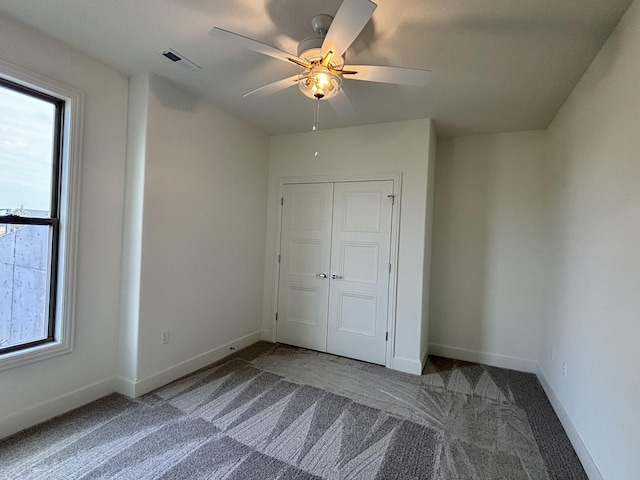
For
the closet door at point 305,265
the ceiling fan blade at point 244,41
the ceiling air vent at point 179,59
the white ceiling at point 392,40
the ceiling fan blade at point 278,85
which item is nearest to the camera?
the ceiling fan blade at point 244,41

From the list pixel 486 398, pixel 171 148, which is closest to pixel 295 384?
pixel 486 398

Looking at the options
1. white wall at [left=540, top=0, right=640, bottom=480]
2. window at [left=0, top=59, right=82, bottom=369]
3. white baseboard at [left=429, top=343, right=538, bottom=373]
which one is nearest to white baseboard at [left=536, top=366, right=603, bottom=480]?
white wall at [left=540, top=0, right=640, bottom=480]

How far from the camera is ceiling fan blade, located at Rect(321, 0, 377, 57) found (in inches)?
51.7

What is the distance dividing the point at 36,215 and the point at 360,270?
9.30ft

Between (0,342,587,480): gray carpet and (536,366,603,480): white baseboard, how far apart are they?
53 mm

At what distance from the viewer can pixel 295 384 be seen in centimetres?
284

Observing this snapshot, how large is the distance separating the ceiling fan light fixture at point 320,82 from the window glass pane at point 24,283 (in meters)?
2.08

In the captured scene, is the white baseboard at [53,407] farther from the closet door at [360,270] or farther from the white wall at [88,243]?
the closet door at [360,270]

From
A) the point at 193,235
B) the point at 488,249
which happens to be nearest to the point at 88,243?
the point at 193,235

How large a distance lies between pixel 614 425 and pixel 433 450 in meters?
0.99

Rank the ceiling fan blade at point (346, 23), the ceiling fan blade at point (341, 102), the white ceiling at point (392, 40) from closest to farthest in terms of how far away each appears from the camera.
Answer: the ceiling fan blade at point (346, 23)
the white ceiling at point (392, 40)
the ceiling fan blade at point (341, 102)

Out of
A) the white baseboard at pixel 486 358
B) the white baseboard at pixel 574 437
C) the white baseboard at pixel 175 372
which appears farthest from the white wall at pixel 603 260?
the white baseboard at pixel 175 372

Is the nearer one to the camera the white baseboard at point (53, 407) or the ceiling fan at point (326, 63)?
the ceiling fan at point (326, 63)

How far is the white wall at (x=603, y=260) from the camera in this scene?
61.4 inches
